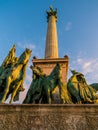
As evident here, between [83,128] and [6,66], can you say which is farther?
[6,66]

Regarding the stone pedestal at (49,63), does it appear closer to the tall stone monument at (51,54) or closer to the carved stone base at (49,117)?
the tall stone monument at (51,54)

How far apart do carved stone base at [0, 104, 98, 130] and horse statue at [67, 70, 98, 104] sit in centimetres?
245

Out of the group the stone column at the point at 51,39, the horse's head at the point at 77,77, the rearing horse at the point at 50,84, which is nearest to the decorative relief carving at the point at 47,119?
the rearing horse at the point at 50,84

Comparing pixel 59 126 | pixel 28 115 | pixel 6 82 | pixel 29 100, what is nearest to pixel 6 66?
pixel 6 82

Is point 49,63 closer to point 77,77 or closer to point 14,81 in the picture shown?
Answer: point 77,77

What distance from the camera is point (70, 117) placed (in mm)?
8875

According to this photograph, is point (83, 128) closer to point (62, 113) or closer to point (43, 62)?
point (62, 113)

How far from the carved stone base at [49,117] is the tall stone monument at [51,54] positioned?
5.84 metres

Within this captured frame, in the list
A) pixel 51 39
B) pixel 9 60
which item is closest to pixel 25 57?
pixel 9 60

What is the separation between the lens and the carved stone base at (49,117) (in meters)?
8.72

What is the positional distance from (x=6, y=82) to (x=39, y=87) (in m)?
1.82

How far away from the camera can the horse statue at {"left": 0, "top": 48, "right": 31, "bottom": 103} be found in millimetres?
10641

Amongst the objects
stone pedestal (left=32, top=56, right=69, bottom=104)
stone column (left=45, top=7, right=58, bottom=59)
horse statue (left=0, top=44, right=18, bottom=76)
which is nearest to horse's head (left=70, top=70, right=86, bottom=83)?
stone pedestal (left=32, top=56, right=69, bottom=104)

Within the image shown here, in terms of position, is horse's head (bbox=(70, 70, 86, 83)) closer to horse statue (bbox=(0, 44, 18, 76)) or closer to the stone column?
horse statue (bbox=(0, 44, 18, 76))
